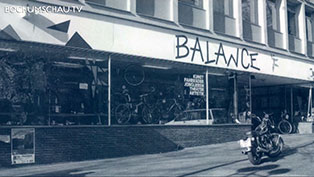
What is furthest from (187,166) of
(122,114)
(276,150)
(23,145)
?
(23,145)

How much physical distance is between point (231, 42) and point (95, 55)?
284 inches

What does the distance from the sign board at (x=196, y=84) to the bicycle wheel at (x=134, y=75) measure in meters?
2.13

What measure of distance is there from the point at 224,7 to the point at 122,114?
24.9 feet

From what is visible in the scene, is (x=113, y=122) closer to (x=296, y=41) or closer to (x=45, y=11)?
(x=45, y=11)

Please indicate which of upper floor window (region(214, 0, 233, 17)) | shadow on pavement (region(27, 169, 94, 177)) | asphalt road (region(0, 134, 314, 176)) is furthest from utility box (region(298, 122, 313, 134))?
shadow on pavement (region(27, 169, 94, 177))

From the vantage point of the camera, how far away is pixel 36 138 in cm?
1158

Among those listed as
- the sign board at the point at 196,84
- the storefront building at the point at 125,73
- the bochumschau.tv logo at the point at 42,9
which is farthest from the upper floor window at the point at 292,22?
the bochumschau.tv logo at the point at 42,9

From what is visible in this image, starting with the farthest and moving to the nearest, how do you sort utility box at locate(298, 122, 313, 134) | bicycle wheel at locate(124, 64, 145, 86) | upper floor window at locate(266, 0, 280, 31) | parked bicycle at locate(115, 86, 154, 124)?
utility box at locate(298, 122, 313, 134) < upper floor window at locate(266, 0, 280, 31) < bicycle wheel at locate(124, 64, 145, 86) < parked bicycle at locate(115, 86, 154, 124)

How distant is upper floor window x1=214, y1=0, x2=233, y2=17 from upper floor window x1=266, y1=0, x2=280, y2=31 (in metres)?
→ 3.23

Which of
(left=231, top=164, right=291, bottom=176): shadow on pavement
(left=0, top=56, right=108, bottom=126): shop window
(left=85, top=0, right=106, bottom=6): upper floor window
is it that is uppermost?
(left=85, top=0, right=106, bottom=6): upper floor window

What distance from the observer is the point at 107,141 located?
1299 cm

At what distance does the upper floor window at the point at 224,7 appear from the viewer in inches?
707

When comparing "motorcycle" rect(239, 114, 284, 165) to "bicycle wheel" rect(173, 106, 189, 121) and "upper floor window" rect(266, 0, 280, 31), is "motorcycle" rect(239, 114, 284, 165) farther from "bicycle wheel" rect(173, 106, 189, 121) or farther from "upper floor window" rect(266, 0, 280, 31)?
"upper floor window" rect(266, 0, 280, 31)

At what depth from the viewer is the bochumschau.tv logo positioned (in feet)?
37.0
